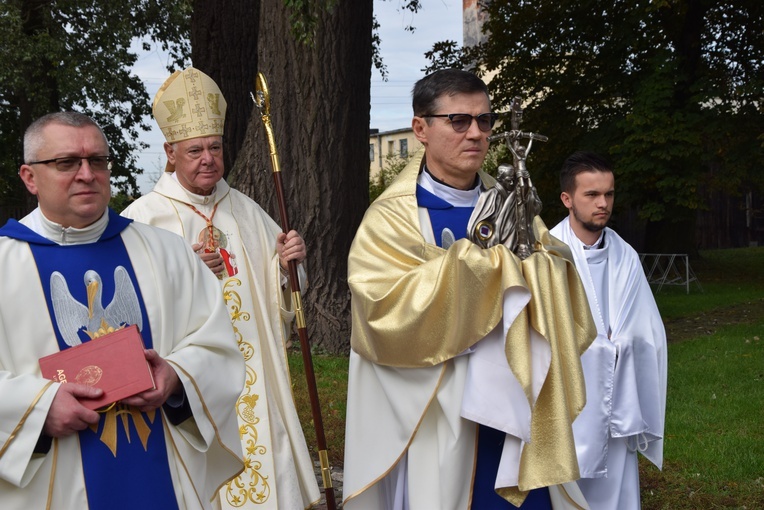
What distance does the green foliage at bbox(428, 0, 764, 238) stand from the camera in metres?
15.3

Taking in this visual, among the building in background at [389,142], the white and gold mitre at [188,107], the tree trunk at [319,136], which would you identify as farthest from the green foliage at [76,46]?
the building in background at [389,142]

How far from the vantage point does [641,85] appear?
1554 cm

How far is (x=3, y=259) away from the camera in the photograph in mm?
3064

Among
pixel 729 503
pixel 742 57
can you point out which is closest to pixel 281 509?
pixel 729 503

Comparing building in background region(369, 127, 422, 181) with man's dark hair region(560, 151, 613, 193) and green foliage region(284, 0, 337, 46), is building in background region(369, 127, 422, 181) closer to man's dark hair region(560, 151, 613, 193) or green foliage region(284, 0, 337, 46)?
green foliage region(284, 0, 337, 46)

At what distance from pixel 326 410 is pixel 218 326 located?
5.16m

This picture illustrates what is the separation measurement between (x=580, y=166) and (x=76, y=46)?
16.8 metres

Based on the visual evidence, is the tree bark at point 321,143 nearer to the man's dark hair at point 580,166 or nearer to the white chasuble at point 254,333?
the white chasuble at point 254,333

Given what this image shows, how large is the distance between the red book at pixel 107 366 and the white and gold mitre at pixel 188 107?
82.5 inches

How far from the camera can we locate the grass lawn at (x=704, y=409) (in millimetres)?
6242

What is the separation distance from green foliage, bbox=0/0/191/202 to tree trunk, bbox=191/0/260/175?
6.41 m

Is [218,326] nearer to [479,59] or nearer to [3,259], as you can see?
[3,259]

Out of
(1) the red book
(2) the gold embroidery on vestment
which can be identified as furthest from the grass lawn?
(1) the red book

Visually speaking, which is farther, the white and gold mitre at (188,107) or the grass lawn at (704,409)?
the grass lawn at (704,409)
